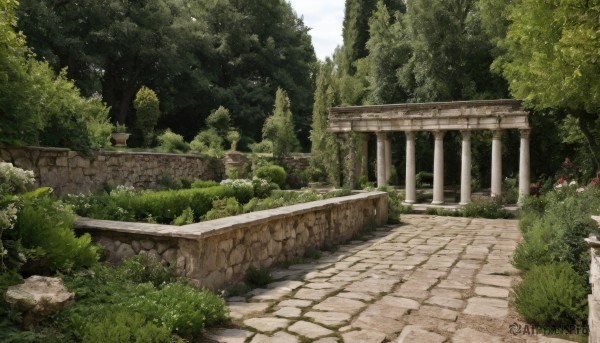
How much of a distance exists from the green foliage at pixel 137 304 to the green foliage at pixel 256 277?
126 cm

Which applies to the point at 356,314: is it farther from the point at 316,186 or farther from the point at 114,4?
the point at 114,4

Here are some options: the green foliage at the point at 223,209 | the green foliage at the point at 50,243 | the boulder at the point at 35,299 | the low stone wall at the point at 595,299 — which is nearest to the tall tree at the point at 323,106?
the green foliage at the point at 223,209

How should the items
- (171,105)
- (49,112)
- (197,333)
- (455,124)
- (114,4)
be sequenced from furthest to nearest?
(171,105)
(114,4)
(455,124)
(49,112)
(197,333)

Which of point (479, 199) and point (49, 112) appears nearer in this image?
point (49, 112)

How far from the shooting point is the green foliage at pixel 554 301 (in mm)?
4480

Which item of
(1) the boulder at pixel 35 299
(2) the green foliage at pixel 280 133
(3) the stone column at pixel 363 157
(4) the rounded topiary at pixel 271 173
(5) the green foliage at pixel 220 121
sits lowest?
(1) the boulder at pixel 35 299

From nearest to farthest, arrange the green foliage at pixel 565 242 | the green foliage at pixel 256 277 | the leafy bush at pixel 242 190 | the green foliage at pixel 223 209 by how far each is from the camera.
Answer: the green foliage at pixel 565 242
the green foliage at pixel 256 277
the green foliage at pixel 223 209
the leafy bush at pixel 242 190

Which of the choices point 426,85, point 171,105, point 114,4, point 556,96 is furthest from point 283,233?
point 171,105

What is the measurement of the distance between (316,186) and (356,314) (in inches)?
739

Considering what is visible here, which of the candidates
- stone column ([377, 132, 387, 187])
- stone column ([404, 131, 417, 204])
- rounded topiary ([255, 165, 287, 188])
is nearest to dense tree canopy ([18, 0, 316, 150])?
rounded topiary ([255, 165, 287, 188])

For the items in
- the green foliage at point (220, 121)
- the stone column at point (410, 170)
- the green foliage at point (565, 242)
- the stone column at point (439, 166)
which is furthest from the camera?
the green foliage at point (220, 121)

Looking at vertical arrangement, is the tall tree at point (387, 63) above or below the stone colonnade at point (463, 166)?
above

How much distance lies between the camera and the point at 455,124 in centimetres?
1766

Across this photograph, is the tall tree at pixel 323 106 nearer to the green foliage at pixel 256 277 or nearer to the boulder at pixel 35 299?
the green foliage at pixel 256 277
